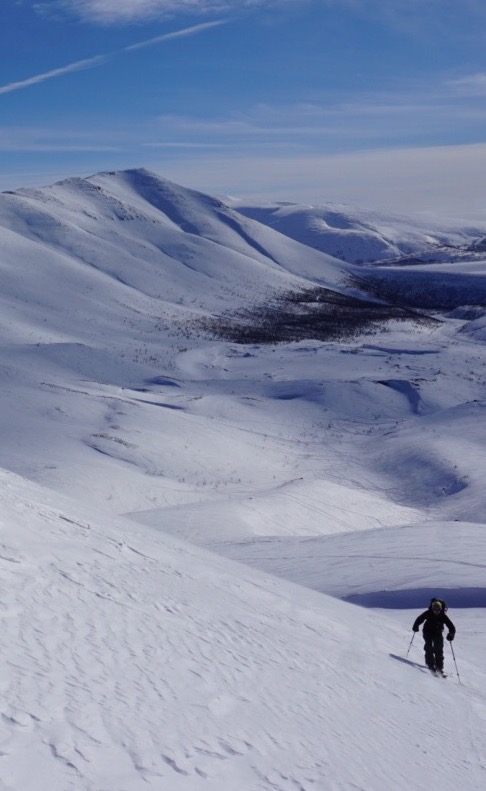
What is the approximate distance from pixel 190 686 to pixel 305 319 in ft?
207

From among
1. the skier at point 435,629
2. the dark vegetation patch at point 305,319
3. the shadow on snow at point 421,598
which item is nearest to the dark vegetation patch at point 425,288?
the dark vegetation patch at point 305,319

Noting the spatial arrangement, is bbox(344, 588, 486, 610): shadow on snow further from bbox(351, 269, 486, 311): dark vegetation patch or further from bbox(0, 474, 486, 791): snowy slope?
bbox(351, 269, 486, 311): dark vegetation patch

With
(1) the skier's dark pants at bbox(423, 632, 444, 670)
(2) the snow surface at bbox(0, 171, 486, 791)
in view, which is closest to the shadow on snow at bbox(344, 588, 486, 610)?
(2) the snow surface at bbox(0, 171, 486, 791)

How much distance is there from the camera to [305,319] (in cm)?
6875

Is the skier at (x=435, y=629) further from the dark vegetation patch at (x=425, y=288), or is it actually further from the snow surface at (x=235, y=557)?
the dark vegetation patch at (x=425, y=288)

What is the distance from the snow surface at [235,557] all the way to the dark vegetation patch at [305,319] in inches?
142

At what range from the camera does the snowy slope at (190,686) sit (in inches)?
205

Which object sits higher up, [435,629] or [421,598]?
[435,629]

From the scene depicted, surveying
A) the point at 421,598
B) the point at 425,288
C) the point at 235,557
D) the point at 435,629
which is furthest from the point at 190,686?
the point at 425,288

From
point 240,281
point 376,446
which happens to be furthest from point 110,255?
point 376,446

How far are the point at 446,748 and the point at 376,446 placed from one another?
2406 cm

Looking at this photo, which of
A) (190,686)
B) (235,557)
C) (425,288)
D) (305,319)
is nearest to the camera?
(190,686)

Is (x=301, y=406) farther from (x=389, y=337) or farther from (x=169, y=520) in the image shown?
(x=389, y=337)

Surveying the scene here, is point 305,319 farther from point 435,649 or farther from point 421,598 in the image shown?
point 435,649
